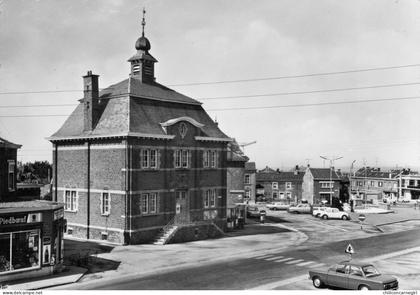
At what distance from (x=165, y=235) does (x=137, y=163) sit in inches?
255

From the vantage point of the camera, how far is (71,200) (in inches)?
1661

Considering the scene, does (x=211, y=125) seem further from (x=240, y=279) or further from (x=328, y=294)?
(x=328, y=294)

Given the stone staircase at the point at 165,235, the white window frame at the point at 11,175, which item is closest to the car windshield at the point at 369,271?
the stone staircase at the point at 165,235

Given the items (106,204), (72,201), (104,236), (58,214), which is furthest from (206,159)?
(58,214)

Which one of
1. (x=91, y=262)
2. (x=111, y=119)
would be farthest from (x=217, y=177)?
(x=91, y=262)

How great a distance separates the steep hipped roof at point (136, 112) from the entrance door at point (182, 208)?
596 centimetres

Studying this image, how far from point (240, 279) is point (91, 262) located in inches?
394

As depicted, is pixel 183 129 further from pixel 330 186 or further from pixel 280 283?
pixel 330 186

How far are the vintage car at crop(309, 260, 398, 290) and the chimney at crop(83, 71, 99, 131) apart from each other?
23.8m

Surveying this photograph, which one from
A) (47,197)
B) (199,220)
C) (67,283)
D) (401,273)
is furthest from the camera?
(47,197)

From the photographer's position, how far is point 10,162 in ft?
136

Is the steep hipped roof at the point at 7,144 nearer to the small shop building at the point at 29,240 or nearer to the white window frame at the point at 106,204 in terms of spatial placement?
the white window frame at the point at 106,204

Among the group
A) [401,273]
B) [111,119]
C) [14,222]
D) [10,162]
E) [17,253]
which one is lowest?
[401,273]

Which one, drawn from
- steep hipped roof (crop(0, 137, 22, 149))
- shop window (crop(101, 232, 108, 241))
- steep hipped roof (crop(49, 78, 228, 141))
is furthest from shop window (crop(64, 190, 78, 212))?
steep hipped roof (crop(0, 137, 22, 149))
